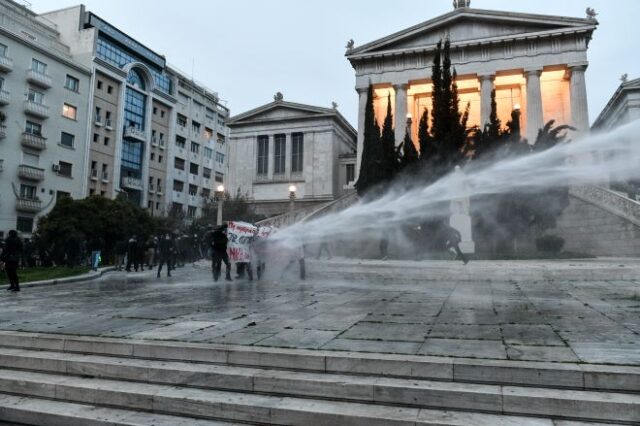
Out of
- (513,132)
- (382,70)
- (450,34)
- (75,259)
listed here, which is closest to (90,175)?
(75,259)

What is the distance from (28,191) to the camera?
135 ft

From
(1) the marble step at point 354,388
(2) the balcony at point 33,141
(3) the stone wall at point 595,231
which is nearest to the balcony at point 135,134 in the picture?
(2) the balcony at point 33,141

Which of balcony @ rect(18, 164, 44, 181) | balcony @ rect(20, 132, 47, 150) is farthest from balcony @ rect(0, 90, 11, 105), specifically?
balcony @ rect(18, 164, 44, 181)

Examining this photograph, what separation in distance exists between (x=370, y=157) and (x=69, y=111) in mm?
32430

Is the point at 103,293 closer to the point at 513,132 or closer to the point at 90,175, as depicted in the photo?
the point at 513,132

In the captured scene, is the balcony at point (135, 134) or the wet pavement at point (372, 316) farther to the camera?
the balcony at point (135, 134)

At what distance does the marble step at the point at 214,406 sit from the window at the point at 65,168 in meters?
44.5

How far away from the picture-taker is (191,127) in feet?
210

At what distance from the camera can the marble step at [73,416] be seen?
4.29 meters

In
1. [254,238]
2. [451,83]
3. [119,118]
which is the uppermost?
[119,118]

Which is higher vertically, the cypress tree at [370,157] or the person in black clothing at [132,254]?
the cypress tree at [370,157]

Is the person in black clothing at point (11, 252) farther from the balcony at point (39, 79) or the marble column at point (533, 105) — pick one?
the marble column at point (533, 105)

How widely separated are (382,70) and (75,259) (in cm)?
2981

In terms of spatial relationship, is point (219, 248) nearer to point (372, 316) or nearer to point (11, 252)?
point (11, 252)
